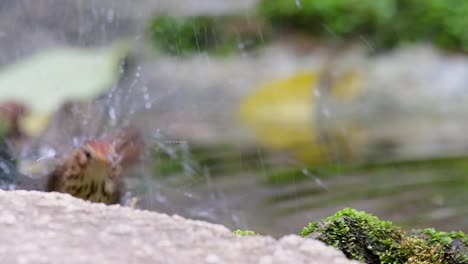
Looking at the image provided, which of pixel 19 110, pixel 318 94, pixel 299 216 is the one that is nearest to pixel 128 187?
pixel 299 216

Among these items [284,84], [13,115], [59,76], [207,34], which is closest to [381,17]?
[284,84]

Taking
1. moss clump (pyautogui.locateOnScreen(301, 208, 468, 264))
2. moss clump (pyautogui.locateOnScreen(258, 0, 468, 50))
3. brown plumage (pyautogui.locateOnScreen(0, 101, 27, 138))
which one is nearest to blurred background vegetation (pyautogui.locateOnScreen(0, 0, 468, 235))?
moss clump (pyautogui.locateOnScreen(258, 0, 468, 50))

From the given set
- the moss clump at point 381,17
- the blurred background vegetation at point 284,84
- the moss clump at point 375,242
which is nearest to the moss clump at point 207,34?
the blurred background vegetation at point 284,84

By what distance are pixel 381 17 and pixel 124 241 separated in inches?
257

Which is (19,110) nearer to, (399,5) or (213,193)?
(213,193)

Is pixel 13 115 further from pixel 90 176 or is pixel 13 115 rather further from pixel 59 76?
pixel 90 176

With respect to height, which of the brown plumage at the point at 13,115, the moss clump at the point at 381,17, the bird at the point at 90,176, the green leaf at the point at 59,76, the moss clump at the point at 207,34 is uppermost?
the moss clump at the point at 381,17

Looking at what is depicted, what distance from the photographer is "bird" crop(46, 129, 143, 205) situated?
3025 mm

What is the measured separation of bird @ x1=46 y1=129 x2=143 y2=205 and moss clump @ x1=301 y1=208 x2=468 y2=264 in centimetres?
122

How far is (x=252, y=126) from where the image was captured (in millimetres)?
7160

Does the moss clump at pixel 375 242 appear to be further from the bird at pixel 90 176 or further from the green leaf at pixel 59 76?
the green leaf at pixel 59 76

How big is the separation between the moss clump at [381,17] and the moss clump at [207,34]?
276 millimetres

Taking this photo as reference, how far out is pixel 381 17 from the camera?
308 inches

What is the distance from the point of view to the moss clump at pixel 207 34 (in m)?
7.61
